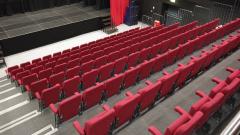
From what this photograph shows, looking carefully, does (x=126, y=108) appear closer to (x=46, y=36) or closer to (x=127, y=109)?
(x=127, y=109)

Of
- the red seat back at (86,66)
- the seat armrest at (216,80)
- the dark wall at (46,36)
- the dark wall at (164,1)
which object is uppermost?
the dark wall at (164,1)

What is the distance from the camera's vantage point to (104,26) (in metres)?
9.48

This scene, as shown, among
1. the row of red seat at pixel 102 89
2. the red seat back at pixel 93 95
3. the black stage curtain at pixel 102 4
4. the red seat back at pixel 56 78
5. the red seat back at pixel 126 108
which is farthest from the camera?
the black stage curtain at pixel 102 4

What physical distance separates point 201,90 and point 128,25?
265 inches

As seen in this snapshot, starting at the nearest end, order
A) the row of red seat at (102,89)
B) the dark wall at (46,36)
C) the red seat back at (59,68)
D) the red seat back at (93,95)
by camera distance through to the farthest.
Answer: the row of red seat at (102,89) < the red seat back at (93,95) < the red seat back at (59,68) < the dark wall at (46,36)

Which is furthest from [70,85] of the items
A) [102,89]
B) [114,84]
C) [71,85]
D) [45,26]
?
[45,26]

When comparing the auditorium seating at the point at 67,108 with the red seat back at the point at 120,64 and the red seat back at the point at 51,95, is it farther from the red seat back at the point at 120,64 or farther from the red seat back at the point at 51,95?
the red seat back at the point at 120,64

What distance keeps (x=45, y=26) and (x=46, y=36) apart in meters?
0.46

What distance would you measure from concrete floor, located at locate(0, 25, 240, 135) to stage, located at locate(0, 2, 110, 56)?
333cm

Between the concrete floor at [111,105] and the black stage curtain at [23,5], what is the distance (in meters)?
5.89

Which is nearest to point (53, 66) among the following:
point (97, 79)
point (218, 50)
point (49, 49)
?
point (97, 79)

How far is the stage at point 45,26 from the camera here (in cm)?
756

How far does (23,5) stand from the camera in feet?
31.7

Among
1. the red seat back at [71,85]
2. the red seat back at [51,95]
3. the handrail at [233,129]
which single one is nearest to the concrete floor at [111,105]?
the red seat back at [51,95]
